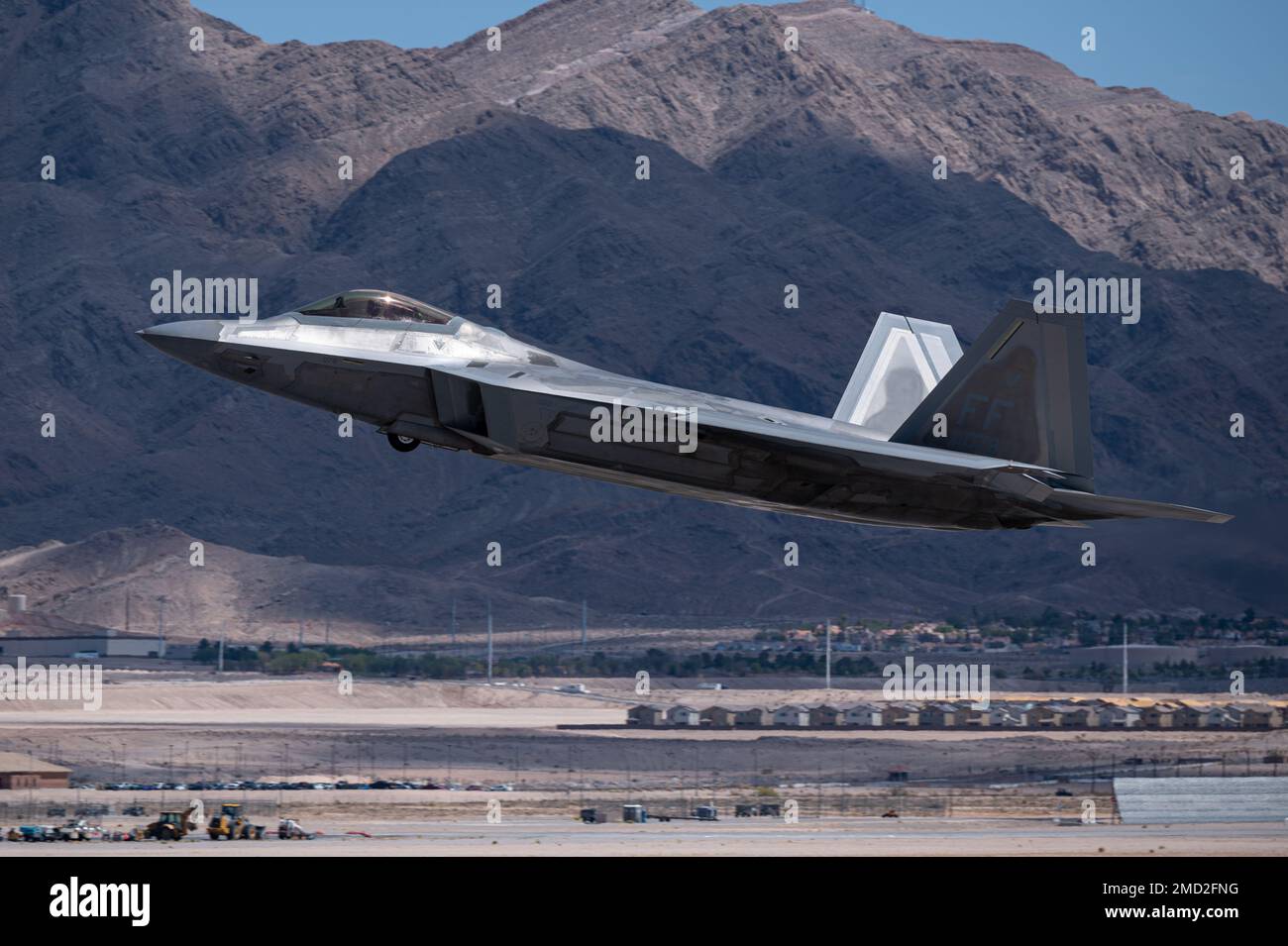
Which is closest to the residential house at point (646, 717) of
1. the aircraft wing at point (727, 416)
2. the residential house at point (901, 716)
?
the residential house at point (901, 716)

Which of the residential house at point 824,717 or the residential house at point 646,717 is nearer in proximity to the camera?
the residential house at point 824,717

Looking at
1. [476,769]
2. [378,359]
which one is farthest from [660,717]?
[378,359]

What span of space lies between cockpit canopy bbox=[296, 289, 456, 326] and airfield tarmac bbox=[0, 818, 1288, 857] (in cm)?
2396

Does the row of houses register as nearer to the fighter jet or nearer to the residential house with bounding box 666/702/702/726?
the residential house with bounding box 666/702/702/726

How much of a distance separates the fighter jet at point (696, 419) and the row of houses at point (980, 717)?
86028 millimetres

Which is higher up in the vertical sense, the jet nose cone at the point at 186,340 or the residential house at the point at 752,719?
the jet nose cone at the point at 186,340

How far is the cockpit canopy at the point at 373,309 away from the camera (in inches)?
1160

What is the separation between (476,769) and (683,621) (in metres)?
94.3

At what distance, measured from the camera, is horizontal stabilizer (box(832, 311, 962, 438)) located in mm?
35562

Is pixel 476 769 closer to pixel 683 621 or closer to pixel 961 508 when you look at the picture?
pixel 961 508

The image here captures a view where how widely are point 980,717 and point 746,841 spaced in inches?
2514

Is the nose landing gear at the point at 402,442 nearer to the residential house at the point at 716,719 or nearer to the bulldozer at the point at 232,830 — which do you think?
the bulldozer at the point at 232,830

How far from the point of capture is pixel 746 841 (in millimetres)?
56344

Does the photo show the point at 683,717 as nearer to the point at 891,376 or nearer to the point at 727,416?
the point at 891,376
